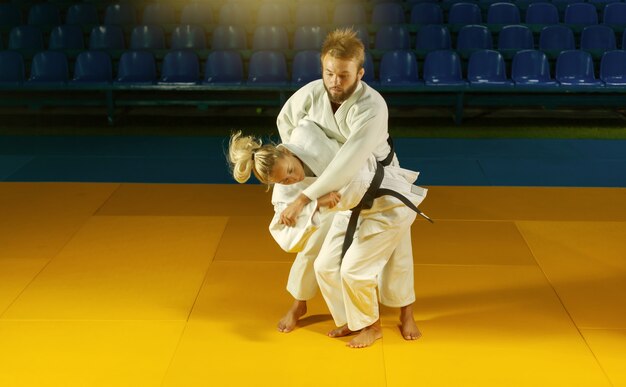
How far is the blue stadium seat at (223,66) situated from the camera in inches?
366

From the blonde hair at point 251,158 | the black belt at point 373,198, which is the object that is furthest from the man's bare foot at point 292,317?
the blonde hair at point 251,158

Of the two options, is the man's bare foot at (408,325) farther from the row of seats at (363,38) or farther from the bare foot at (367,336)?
the row of seats at (363,38)

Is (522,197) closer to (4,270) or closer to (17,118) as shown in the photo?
(4,270)

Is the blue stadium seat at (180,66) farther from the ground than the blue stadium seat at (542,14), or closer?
closer

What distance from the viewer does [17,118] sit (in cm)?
971

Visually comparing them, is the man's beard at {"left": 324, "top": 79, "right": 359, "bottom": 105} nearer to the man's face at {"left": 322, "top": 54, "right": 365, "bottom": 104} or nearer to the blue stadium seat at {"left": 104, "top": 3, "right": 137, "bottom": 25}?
the man's face at {"left": 322, "top": 54, "right": 365, "bottom": 104}

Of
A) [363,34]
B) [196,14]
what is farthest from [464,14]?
[196,14]

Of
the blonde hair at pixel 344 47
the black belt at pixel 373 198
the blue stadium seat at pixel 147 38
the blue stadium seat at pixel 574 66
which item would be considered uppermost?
the blonde hair at pixel 344 47

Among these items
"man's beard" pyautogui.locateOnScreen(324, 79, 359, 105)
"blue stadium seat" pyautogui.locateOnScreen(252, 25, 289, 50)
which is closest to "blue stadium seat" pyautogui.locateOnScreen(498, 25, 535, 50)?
"blue stadium seat" pyautogui.locateOnScreen(252, 25, 289, 50)

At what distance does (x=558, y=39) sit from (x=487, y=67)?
1.18 metres

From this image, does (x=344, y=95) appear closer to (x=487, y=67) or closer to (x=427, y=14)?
(x=487, y=67)

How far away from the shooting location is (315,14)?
10148mm

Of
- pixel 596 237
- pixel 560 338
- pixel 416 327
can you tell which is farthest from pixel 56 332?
pixel 596 237

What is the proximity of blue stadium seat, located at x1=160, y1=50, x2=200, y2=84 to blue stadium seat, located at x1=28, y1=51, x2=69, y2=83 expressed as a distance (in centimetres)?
123
